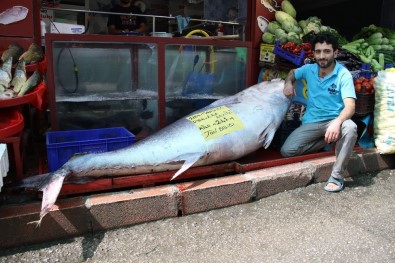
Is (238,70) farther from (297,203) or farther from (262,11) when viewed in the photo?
(297,203)

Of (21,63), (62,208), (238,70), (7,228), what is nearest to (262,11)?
(238,70)

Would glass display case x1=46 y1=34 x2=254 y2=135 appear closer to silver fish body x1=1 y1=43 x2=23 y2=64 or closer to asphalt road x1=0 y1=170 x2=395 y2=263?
silver fish body x1=1 y1=43 x2=23 y2=64

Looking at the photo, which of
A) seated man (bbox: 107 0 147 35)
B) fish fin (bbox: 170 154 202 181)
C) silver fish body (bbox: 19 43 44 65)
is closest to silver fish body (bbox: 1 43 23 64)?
silver fish body (bbox: 19 43 44 65)

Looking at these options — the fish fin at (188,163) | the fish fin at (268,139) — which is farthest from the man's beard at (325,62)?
the fish fin at (188,163)

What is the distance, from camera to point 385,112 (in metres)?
4.57

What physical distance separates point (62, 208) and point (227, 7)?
4926 millimetres

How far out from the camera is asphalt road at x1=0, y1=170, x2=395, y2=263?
2650mm

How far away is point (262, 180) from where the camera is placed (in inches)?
139

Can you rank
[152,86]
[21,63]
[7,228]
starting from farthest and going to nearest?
1. [152,86]
2. [21,63]
3. [7,228]

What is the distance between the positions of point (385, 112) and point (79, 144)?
12.2 ft

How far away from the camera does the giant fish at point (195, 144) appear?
295 cm

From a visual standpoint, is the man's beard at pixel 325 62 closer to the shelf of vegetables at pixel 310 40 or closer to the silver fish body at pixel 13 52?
Answer: the shelf of vegetables at pixel 310 40

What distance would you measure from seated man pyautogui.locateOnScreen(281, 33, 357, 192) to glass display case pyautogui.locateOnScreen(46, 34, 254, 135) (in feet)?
3.52

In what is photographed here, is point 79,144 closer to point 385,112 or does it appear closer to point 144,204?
point 144,204
